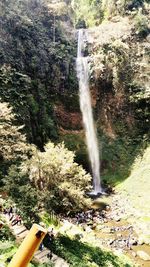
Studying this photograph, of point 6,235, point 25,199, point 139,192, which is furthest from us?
point 139,192

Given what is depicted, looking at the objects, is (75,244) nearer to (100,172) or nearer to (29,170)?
(29,170)

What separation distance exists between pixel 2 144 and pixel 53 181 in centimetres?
344

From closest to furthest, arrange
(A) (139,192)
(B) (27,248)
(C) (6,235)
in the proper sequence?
(B) (27,248) < (C) (6,235) < (A) (139,192)

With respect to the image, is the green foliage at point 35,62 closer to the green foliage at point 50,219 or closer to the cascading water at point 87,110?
the cascading water at point 87,110

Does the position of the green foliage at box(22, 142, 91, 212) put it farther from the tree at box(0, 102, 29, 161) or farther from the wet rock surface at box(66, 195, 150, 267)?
the wet rock surface at box(66, 195, 150, 267)

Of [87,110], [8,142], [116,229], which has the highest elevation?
[87,110]

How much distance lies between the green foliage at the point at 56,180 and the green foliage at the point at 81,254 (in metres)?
1.71

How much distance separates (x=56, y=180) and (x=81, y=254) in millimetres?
3747

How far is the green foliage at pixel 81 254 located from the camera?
1570 centimetres

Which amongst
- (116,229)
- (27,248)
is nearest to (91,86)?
(116,229)

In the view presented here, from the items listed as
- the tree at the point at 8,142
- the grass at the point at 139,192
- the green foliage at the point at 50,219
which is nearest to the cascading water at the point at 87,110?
the grass at the point at 139,192

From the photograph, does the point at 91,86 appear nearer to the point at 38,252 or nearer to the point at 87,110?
the point at 87,110

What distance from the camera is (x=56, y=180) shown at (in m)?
17.7

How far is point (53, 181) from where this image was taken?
58.0ft
